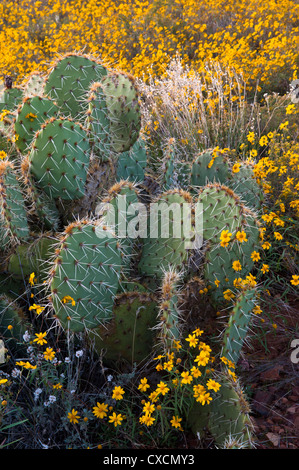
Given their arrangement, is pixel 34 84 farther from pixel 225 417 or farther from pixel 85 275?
pixel 225 417

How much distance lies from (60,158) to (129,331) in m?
0.96

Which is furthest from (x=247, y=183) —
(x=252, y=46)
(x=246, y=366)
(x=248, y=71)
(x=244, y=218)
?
(x=252, y=46)

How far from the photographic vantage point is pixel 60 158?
8.24ft

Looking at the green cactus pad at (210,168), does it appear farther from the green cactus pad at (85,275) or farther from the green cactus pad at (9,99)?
the green cactus pad at (9,99)

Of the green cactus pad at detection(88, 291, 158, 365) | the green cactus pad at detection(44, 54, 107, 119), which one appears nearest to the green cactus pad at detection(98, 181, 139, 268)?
the green cactus pad at detection(88, 291, 158, 365)

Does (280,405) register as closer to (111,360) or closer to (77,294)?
(111,360)

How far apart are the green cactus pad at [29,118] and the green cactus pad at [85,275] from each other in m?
0.85

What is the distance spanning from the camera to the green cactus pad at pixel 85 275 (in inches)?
81.9

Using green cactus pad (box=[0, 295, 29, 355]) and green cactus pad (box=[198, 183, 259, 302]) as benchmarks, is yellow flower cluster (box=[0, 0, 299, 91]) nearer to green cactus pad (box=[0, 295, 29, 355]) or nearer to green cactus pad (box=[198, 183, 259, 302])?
green cactus pad (box=[198, 183, 259, 302])

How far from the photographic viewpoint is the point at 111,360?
239 cm

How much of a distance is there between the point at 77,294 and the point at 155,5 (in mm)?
6459

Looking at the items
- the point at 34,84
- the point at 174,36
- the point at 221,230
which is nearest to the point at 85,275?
the point at 221,230

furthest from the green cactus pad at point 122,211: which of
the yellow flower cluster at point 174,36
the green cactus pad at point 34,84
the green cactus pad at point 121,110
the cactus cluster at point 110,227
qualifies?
the yellow flower cluster at point 174,36

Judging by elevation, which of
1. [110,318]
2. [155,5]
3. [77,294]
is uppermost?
[155,5]
